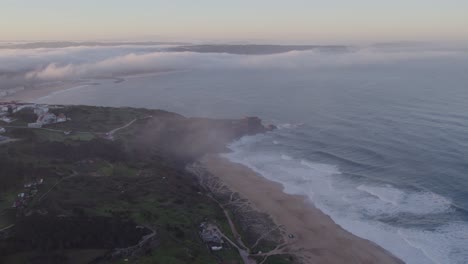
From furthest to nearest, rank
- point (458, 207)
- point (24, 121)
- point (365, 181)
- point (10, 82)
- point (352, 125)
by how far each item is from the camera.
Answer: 1. point (10, 82)
2. point (352, 125)
3. point (24, 121)
4. point (365, 181)
5. point (458, 207)

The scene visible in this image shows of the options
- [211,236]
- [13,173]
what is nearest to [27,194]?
[13,173]

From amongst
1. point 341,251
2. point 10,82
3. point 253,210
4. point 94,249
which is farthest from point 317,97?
point 10,82

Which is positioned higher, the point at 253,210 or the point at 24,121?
the point at 24,121

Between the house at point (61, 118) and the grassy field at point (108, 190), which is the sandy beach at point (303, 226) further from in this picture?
the house at point (61, 118)

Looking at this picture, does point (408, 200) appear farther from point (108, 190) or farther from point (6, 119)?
point (6, 119)

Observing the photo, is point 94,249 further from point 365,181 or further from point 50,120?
point 50,120

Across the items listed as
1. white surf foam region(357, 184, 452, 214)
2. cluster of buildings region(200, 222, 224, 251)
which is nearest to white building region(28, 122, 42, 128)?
cluster of buildings region(200, 222, 224, 251)
